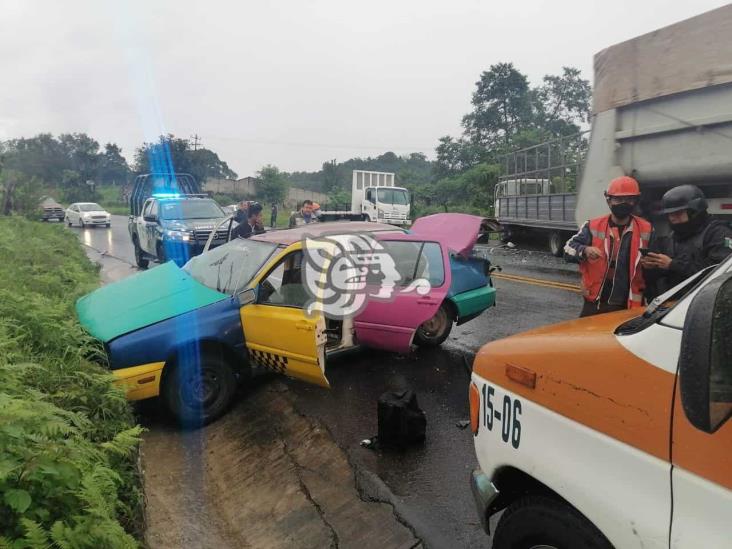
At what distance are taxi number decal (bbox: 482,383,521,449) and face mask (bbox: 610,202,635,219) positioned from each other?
7.08 ft

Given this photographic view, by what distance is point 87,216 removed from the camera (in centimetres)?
2766

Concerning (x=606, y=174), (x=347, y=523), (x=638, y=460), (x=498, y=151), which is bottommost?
(x=347, y=523)

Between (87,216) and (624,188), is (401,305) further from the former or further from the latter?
(87,216)

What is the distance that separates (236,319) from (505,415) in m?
2.88

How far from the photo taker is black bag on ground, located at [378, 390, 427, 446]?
3660mm

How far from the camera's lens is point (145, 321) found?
4.03m

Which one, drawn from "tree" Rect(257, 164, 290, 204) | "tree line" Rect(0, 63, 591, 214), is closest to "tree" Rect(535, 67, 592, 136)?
"tree line" Rect(0, 63, 591, 214)

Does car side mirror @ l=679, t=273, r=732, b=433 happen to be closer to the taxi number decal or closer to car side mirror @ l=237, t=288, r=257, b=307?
the taxi number decal

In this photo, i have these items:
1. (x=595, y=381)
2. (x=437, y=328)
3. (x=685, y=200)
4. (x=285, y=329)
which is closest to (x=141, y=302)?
(x=285, y=329)

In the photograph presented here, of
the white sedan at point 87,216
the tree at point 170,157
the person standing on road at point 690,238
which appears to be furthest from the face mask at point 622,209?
the white sedan at point 87,216

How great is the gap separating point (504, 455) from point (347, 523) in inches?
60.2

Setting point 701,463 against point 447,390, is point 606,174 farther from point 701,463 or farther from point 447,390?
point 701,463

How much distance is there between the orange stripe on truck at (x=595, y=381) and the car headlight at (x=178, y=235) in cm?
967

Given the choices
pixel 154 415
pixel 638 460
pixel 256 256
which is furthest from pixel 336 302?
pixel 638 460
